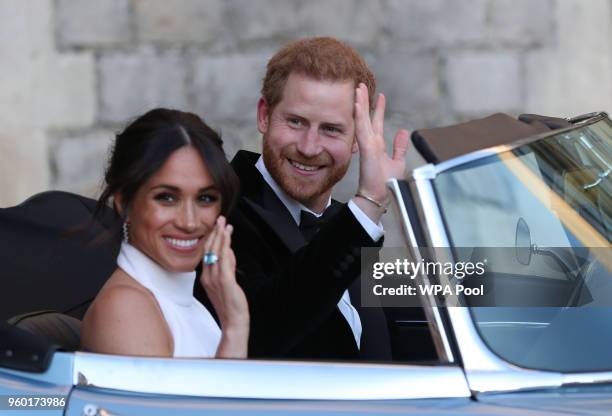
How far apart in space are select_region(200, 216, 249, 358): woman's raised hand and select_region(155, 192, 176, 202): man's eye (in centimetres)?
12

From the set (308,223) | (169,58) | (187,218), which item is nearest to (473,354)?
(187,218)

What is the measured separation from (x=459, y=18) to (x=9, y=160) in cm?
234

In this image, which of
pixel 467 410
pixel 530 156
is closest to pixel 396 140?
pixel 530 156

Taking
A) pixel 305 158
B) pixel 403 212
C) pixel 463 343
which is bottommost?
pixel 463 343

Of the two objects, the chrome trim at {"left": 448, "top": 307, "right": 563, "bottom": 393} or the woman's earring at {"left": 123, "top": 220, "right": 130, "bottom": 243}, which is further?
the woman's earring at {"left": 123, "top": 220, "right": 130, "bottom": 243}

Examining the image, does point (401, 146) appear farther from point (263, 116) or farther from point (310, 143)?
point (263, 116)

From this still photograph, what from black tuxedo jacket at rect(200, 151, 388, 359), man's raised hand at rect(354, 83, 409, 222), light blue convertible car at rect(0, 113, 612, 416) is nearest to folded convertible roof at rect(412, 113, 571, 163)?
light blue convertible car at rect(0, 113, 612, 416)

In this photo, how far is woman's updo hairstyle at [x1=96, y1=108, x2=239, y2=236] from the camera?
3010 mm

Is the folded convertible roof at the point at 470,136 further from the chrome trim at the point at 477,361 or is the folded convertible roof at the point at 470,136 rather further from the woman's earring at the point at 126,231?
the woman's earring at the point at 126,231

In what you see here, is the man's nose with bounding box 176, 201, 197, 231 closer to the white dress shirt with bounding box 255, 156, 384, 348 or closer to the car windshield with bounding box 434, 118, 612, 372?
the white dress shirt with bounding box 255, 156, 384, 348

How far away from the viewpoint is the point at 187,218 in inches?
118

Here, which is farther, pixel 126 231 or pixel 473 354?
pixel 126 231

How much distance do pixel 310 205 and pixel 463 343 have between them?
1.10 m

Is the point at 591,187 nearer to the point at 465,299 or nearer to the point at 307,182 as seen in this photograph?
the point at 465,299
